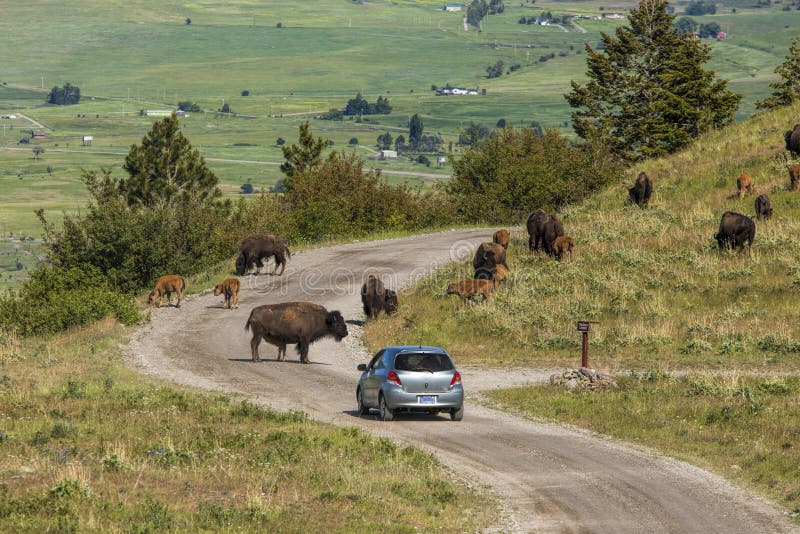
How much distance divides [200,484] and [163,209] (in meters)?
41.7

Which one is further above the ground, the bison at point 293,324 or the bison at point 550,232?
the bison at point 550,232

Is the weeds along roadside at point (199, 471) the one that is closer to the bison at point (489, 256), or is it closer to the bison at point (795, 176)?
the bison at point (489, 256)

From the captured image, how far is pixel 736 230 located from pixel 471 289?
11.9 meters

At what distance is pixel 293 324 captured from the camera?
104 ft

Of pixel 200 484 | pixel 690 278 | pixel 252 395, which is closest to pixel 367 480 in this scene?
pixel 200 484

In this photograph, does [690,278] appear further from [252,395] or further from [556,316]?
[252,395]

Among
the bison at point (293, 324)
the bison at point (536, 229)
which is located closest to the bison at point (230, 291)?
the bison at point (293, 324)

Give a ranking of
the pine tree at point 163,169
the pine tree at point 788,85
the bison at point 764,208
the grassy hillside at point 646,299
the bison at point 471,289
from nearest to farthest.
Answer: the grassy hillside at point 646,299, the bison at point 471,289, the bison at point 764,208, the pine tree at point 788,85, the pine tree at point 163,169

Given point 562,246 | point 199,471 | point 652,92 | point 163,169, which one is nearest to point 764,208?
point 562,246

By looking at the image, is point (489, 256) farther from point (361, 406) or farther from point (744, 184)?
point (361, 406)

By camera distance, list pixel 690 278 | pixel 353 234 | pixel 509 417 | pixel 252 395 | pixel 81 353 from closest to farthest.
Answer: pixel 509 417 < pixel 252 395 < pixel 81 353 < pixel 690 278 < pixel 353 234

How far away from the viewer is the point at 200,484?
16516 millimetres

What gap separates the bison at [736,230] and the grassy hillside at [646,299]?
1.83ft

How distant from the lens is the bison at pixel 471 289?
39531 millimetres
